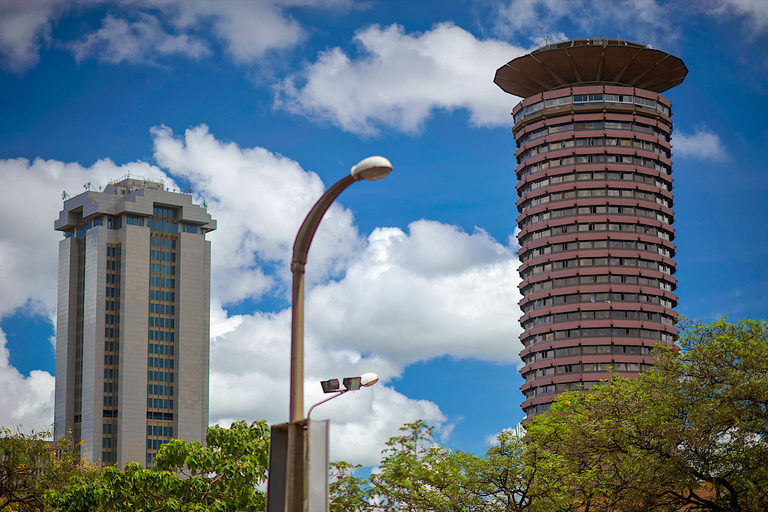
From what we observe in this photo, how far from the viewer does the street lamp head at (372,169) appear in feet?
57.6

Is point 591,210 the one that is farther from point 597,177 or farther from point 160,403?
point 160,403

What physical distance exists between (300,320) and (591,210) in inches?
4810

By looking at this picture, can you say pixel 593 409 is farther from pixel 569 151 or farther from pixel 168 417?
pixel 168 417

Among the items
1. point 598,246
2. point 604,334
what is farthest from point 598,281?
point 604,334

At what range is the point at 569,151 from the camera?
5423 inches

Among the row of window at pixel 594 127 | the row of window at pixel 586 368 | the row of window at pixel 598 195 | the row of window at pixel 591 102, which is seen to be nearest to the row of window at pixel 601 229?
the row of window at pixel 598 195

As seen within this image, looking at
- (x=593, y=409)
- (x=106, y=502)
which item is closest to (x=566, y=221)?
(x=593, y=409)

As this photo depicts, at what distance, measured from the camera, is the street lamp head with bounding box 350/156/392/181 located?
17.6m

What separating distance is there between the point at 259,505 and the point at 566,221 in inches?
3696

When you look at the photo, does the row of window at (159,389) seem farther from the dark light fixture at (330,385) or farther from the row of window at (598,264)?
the dark light fixture at (330,385)

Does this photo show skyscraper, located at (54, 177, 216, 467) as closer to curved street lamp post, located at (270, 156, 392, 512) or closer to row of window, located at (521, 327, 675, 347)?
row of window, located at (521, 327, 675, 347)

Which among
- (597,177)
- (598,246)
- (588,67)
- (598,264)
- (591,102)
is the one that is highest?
(588,67)

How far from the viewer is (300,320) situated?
1822 cm

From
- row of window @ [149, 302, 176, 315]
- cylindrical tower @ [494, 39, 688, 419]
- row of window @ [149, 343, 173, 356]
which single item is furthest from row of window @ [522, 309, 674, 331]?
row of window @ [149, 302, 176, 315]
